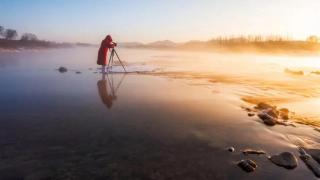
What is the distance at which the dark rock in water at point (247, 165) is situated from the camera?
800 cm

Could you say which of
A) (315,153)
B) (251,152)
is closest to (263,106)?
(315,153)

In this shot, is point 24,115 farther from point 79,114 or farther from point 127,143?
point 127,143

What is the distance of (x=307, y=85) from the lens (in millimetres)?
22016

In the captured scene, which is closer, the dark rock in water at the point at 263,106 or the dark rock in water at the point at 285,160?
the dark rock in water at the point at 285,160

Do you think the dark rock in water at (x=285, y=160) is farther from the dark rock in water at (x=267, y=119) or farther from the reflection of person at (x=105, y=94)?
the reflection of person at (x=105, y=94)

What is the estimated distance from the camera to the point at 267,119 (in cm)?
1226

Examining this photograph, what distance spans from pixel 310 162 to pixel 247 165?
1705 millimetres

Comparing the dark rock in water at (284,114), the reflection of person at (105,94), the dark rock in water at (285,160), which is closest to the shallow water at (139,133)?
the reflection of person at (105,94)

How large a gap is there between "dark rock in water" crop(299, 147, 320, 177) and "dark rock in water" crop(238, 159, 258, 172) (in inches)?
51.3

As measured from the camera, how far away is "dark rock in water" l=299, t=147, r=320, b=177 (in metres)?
8.02

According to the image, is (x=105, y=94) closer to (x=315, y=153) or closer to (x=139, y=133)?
(x=139, y=133)

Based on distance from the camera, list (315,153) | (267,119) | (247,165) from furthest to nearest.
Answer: (267,119), (315,153), (247,165)

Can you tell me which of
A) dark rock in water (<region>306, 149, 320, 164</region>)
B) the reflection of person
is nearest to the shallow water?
the reflection of person

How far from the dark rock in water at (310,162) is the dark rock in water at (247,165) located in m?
1.30
